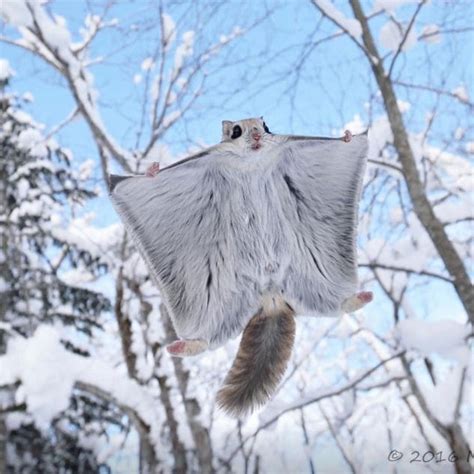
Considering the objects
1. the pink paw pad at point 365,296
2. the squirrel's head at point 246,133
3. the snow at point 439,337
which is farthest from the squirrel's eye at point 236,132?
A: the snow at point 439,337

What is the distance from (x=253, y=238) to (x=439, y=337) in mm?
3698

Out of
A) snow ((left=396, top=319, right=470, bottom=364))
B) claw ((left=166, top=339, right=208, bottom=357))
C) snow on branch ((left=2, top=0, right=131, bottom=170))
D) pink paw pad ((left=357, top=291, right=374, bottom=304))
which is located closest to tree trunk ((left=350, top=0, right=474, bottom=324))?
snow ((left=396, top=319, right=470, bottom=364))

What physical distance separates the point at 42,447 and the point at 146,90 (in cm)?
679

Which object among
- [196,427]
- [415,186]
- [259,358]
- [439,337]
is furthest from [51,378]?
[259,358]

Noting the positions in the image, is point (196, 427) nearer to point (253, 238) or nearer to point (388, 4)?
point (388, 4)

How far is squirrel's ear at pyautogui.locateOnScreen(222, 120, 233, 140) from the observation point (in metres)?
1.23

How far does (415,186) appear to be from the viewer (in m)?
5.03

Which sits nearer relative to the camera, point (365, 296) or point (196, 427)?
point (365, 296)

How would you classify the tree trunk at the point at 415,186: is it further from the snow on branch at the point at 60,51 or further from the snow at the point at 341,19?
the snow on branch at the point at 60,51

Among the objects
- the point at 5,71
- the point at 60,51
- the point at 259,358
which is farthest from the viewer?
the point at 5,71

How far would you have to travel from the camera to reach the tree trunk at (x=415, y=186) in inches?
185

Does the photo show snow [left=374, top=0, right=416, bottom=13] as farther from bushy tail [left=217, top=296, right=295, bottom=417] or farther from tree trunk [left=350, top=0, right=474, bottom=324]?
bushy tail [left=217, top=296, right=295, bottom=417]

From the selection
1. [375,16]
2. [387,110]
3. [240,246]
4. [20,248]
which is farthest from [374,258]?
[20,248]

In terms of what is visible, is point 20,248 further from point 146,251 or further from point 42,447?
point 146,251
